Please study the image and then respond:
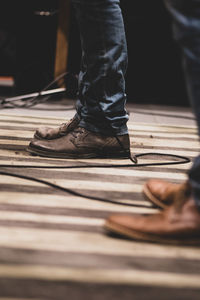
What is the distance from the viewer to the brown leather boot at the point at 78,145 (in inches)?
49.6

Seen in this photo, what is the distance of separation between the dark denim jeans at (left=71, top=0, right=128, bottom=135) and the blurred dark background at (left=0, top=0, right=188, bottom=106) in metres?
1.37

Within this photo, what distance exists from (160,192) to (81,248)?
0.28m

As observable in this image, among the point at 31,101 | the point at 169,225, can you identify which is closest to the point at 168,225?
the point at 169,225

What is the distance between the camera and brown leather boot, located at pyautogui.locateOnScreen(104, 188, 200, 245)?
29.3 inches

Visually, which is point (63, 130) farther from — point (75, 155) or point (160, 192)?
point (160, 192)

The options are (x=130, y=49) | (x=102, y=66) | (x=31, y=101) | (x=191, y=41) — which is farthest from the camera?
(x=130, y=49)

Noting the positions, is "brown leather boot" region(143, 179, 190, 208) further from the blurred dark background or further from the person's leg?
the blurred dark background

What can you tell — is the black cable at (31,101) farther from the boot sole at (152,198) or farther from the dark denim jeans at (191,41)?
the dark denim jeans at (191,41)

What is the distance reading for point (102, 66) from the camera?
1.20m

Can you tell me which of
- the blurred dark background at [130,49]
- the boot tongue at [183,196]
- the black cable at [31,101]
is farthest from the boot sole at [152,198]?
the blurred dark background at [130,49]

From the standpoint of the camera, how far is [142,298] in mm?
597

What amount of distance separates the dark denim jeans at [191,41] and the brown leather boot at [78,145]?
21.7 inches

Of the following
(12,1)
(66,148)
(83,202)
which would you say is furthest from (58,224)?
(12,1)

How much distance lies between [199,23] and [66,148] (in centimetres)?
68
